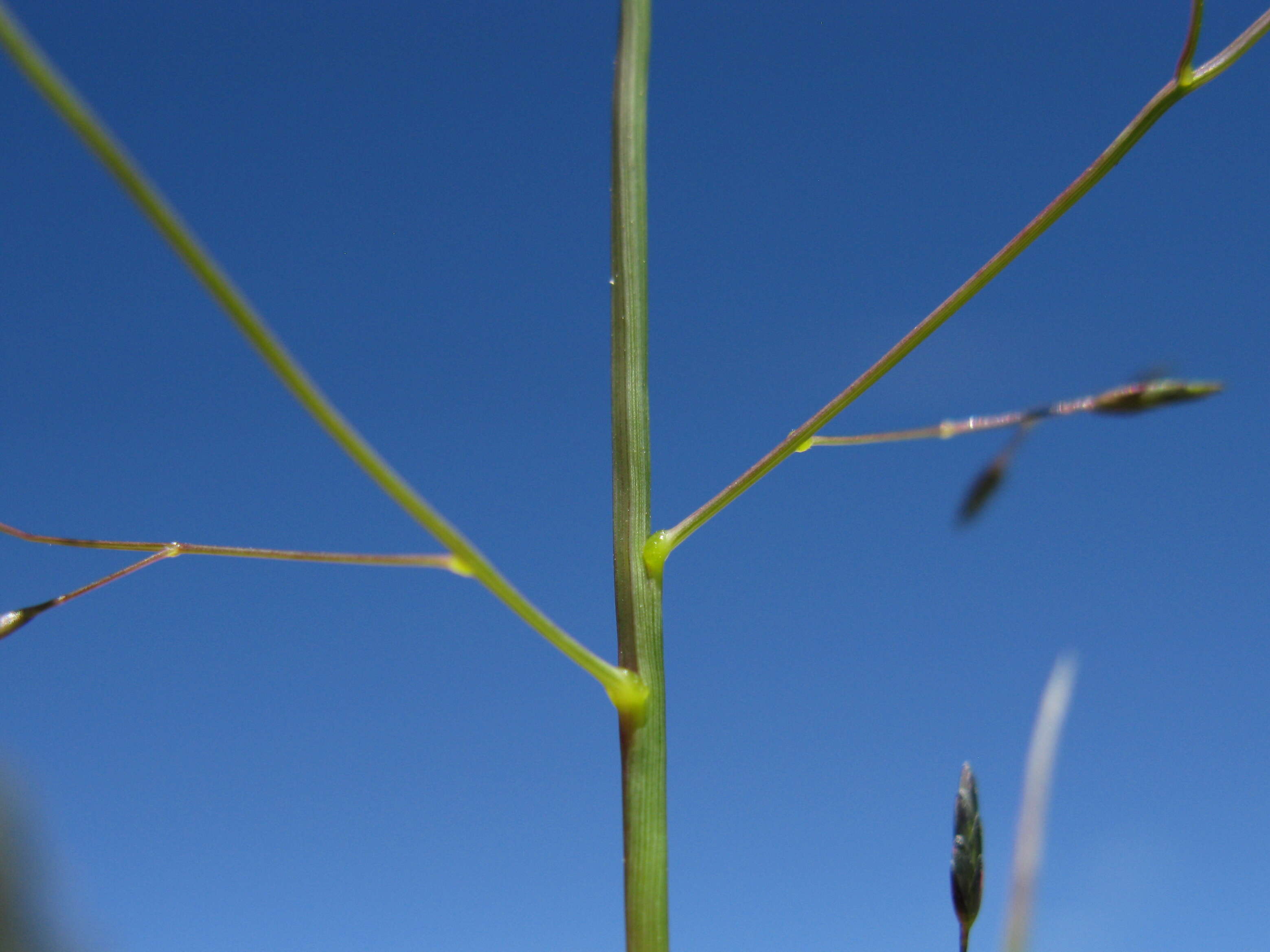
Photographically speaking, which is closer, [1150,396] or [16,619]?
[1150,396]

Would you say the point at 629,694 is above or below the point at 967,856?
above

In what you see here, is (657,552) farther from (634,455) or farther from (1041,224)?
(1041,224)

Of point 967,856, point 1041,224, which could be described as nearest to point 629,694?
point 967,856

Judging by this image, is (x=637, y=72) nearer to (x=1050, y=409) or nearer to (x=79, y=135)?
(x=1050, y=409)

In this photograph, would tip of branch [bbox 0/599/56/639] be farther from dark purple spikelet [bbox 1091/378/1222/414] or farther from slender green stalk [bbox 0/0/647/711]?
dark purple spikelet [bbox 1091/378/1222/414]

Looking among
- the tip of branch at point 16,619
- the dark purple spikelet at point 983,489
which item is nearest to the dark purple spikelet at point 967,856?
the dark purple spikelet at point 983,489

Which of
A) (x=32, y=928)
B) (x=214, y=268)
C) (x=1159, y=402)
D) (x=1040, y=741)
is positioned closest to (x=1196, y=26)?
(x=1159, y=402)

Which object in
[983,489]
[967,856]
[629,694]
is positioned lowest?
[967,856]

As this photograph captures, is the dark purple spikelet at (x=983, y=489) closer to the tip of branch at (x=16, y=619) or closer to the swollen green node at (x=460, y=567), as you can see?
the swollen green node at (x=460, y=567)
